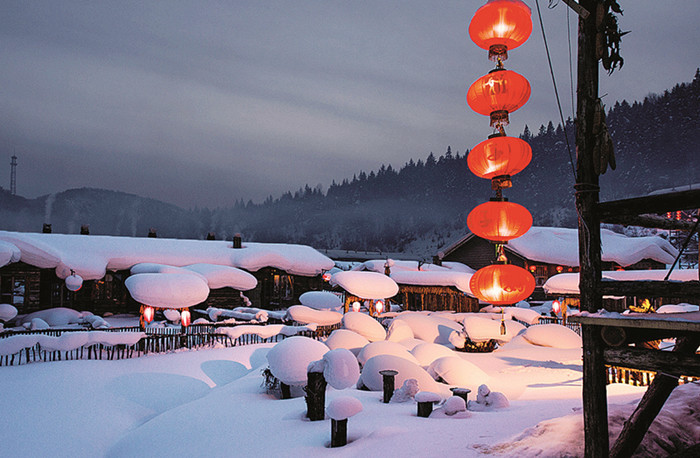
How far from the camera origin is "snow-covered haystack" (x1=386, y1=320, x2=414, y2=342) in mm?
16000

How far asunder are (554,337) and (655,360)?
1420cm

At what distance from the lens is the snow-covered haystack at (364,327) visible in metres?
15.6

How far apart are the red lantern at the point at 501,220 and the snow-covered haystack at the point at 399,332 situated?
8676 mm

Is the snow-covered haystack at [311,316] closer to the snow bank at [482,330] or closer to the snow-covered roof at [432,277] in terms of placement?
the snow bank at [482,330]

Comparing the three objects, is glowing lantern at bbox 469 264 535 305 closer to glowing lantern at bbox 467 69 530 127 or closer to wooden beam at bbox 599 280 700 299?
glowing lantern at bbox 467 69 530 127

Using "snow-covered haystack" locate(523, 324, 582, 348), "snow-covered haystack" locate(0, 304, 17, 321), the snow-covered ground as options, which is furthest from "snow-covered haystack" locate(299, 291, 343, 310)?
"snow-covered haystack" locate(0, 304, 17, 321)

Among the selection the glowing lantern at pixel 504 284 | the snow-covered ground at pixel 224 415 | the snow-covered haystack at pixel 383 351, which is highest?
the glowing lantern at pixel 504 284

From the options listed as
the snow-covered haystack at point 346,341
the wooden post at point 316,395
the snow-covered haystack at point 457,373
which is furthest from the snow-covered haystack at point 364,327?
the wooden post at point 316,395

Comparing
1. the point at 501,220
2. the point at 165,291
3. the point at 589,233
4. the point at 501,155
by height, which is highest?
the point at 501,155

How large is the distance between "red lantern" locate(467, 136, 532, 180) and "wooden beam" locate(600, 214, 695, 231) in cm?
338

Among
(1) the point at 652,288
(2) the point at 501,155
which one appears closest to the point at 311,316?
(2) the point at 501,155

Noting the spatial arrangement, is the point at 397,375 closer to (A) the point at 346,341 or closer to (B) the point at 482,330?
(A) the point at 346,341

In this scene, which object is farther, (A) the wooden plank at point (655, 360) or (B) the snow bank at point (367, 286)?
(B) the snow bank at point (367, 286)

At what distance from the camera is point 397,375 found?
31.1ft
